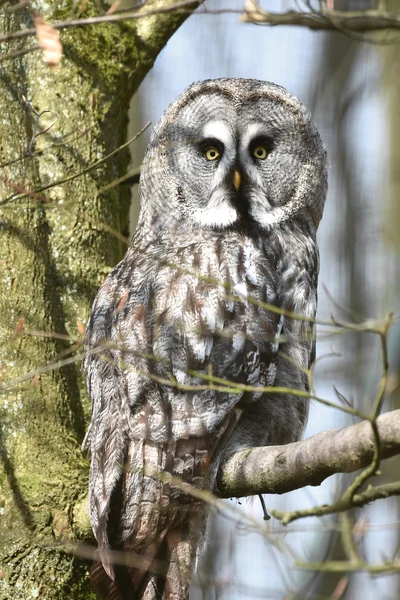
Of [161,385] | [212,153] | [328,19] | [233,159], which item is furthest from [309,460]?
[212,153]

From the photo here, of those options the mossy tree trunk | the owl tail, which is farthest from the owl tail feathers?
the mossy tree trunk

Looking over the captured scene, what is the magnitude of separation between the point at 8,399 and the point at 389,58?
4707 millimetres

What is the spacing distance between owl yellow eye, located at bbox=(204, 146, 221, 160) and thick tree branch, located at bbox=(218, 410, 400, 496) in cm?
163

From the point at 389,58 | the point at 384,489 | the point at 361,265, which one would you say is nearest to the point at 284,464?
the point at 384,489

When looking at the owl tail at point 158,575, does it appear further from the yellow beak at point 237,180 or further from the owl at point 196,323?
the yellow beak at point 237,180

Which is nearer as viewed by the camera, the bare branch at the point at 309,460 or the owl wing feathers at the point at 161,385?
the bare branch at the point at 309,460

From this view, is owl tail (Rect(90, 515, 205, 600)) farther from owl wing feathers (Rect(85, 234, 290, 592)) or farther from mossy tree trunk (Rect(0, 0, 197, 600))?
mossy tree trunk (Rect(0, 0, 197, 600))

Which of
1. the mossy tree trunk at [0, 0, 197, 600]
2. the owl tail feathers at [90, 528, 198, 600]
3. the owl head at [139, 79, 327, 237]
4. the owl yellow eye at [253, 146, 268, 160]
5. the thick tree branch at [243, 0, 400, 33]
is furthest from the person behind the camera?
the owl yellow eye at [253, 146, 268, 160]

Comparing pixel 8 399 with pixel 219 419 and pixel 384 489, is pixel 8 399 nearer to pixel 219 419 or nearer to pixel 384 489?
pixel 219 419

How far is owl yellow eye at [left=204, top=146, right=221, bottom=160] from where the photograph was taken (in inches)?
167

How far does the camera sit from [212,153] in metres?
4.28

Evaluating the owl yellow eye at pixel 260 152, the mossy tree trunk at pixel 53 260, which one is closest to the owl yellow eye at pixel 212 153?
the owl yellow eye at pixel 260 152

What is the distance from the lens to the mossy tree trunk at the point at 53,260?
3.43 meters

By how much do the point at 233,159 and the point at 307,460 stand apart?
193 centimetres
